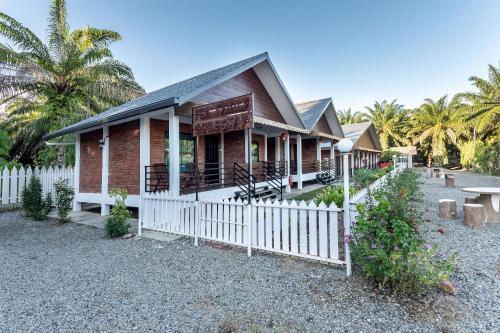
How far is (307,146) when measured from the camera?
19.8 metres

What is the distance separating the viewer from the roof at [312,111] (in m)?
15.0

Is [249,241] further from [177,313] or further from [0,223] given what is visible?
[0,223]

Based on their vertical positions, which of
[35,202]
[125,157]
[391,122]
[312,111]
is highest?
[391,122]

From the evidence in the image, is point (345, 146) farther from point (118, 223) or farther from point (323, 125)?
point (323, 125)

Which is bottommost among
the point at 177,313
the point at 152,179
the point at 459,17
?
the point at 177,313

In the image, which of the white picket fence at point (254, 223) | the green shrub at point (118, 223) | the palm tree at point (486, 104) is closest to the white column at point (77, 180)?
the green shrub at point (118, 223)

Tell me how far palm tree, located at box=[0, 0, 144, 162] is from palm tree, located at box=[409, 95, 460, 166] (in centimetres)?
4036

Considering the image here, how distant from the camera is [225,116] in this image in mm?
5695

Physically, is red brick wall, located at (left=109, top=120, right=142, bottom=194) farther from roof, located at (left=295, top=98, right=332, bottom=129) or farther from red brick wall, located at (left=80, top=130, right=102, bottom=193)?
roof, located at (left=295, top=98, right=332, bottom=129)

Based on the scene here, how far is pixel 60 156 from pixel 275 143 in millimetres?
12787

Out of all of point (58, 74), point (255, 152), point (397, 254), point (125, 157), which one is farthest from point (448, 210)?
point (58, 74)

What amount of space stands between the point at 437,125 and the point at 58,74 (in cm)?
4486

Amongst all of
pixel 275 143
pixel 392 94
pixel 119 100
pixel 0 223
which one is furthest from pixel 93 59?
pixel 392 94

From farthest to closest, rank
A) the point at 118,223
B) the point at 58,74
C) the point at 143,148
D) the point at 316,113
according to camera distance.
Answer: the point at 316,113, the point at 58,74, the point at 143,148, the point at 118,223
